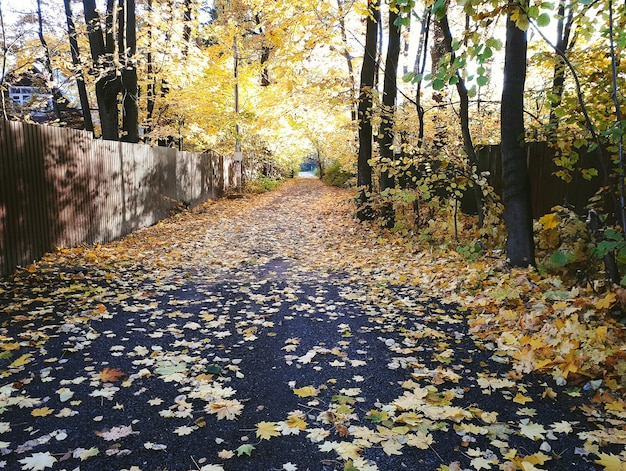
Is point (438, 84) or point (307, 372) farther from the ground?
point (438, 84)

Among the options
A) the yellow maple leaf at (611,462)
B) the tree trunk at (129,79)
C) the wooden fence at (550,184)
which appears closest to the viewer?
the yellow maple leaf at (611,462)

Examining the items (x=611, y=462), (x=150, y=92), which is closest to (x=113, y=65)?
(x=150, y=92)

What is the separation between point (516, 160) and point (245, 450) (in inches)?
203

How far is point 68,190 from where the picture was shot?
8.55 m

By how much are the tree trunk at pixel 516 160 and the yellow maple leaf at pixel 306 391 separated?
157 inches

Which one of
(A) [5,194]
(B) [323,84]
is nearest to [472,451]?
(A) [5,194]

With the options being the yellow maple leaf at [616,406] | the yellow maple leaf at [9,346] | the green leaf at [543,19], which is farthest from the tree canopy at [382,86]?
the yellow maple leaf at [9,346]

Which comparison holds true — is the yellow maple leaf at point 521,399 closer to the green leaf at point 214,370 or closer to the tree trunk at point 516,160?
the green leaf at point 214,370

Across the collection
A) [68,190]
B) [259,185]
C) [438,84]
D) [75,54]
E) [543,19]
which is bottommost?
[259,185]

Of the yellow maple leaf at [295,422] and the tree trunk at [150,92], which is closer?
the yellow maple leaf at [295,422]

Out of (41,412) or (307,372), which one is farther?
(307,372)

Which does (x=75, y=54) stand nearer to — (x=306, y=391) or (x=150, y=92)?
(x=150, y=92)

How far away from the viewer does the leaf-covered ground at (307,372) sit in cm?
277

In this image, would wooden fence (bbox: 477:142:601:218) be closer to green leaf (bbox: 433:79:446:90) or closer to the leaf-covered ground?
the leaf-covered ground
